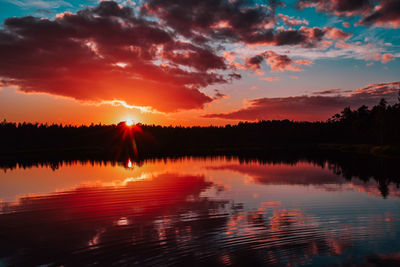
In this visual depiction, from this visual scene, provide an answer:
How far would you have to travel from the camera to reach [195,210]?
19578mm

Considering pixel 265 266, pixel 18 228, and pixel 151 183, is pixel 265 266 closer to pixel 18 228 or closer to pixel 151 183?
pixel 18 228

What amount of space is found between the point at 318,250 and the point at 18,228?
49.3 ft

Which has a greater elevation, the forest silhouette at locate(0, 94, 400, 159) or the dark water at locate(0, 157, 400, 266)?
the forest silhouette at locate(0, 94, 400, 159)

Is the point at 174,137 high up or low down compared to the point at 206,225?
up

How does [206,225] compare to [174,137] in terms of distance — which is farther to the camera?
[174,137]

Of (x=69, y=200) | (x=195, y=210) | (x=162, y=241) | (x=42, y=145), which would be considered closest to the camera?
(x=162, y=241)

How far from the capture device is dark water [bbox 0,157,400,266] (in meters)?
11.2

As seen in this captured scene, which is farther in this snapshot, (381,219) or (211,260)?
(381,219)

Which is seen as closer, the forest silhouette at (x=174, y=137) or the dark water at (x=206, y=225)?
the dark water at (x=206, y=225)

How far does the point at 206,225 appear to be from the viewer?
1551 centimetres

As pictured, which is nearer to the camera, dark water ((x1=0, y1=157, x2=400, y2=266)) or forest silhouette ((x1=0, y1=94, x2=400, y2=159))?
dark water ((x1=0, y1=157, x2=400, y2=266))

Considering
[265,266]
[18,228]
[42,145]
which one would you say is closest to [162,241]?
[265,266]

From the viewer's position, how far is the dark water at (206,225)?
36.6ft

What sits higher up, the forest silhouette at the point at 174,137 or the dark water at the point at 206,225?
the forest silhouette at the point at 174,137
